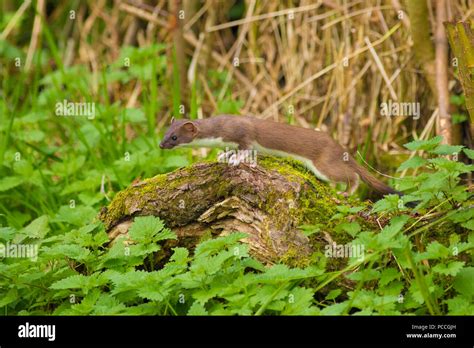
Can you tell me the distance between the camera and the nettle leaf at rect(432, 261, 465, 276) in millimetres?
3551

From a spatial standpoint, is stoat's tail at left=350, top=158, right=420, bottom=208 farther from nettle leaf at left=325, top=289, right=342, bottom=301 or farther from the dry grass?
nettle leaf at left=325, top=289, right=342, bottom=301

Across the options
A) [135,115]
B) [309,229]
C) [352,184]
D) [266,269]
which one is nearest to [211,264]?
[266,269]

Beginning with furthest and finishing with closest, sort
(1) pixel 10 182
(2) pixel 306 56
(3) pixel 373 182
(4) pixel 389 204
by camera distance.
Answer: (2) pixel 306 56 → (1) pixel 10 182 → (3) pixel 373 182 → (4) pixel 389 204

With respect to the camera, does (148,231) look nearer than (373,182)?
Yes

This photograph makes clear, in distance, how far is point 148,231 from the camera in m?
4.13

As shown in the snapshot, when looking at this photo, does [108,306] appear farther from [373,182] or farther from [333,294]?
[373,182]

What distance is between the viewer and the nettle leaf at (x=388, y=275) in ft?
12.3

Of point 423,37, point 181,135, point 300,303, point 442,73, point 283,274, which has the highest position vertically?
point 423,37

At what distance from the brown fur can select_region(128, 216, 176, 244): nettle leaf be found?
109 cm

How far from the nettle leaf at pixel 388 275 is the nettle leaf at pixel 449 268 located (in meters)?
0.22

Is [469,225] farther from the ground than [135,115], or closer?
closer

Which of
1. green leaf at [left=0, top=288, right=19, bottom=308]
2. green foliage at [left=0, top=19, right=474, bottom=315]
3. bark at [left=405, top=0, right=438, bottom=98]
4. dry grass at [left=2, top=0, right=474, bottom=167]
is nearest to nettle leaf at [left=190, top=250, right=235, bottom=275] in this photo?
green foliage at [left=0, top=19, right=474, bottom=315]

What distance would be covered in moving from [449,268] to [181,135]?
215 centimetres

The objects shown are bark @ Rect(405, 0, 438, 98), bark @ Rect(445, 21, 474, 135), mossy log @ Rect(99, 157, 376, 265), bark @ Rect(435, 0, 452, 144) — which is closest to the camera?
mossy log @ Rect(99, 157, 376, 265)
